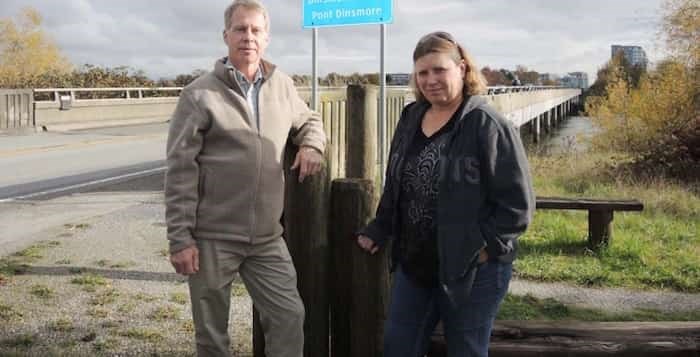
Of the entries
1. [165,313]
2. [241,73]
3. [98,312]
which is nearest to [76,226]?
[98,312]

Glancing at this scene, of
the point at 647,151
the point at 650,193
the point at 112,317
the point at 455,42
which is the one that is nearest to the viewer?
the point at 455,42

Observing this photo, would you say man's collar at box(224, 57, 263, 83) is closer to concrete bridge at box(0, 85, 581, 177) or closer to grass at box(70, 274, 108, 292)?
concrete bridge at box(0, 85, 581, 177)

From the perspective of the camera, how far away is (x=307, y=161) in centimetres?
300

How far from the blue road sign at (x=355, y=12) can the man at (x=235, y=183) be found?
16.5 ft

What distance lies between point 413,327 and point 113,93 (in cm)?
2763

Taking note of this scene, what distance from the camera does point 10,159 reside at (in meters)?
13.7

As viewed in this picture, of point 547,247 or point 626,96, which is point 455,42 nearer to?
point 547,247

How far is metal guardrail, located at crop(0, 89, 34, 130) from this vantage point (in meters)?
19.1

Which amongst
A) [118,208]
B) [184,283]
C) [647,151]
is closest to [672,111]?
[647,151]

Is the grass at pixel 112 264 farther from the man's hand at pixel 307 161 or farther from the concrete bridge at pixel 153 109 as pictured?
the man's hand at pixel 307 161

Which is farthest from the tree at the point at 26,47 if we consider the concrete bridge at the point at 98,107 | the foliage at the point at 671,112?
the foliage at the point at 671,112

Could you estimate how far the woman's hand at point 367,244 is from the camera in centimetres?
312

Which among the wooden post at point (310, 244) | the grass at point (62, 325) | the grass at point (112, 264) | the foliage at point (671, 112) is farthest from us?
the foliage at point (671, 112)

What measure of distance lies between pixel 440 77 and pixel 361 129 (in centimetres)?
220
